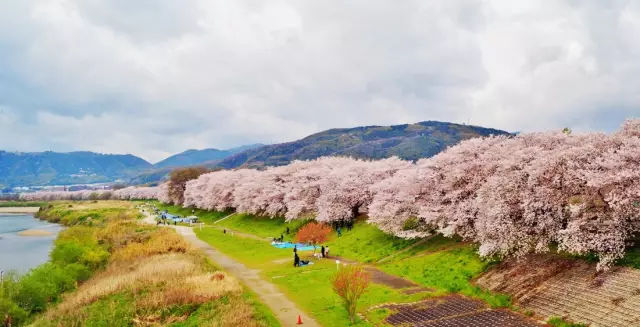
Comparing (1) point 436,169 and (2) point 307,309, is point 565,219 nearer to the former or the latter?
(1) point 436,169

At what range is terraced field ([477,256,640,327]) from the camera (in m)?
22.3

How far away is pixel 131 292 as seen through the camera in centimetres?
3656

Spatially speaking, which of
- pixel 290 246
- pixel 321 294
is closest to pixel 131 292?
pixel 321 294

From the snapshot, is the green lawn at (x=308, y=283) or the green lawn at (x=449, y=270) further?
the green lawn at (x=449, y=270)

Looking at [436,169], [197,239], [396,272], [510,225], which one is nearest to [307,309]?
[396,272]

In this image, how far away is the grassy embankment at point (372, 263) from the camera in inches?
1187

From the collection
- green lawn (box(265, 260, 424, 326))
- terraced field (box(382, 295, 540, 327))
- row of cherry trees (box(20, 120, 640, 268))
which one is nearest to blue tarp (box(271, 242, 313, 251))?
row of cherry trees (box(20, 120, 640, 268))

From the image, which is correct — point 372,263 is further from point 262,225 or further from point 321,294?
point 262,225

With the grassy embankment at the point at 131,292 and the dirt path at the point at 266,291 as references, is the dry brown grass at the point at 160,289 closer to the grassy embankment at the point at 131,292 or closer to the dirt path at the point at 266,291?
the grassy embankment at the point at 131,292

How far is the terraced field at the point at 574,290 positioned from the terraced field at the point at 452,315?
171 cm

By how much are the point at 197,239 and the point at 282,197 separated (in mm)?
17680

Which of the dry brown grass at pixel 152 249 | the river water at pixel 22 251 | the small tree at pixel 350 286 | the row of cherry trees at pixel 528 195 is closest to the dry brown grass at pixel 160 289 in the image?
the dry brown grass at pixel 152 249

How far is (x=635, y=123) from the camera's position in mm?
33219

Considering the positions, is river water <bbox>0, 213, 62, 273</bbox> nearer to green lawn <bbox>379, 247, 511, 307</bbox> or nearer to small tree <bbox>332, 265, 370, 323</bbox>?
green lawn <bbox>379, 247, 511, 307</bbox>
